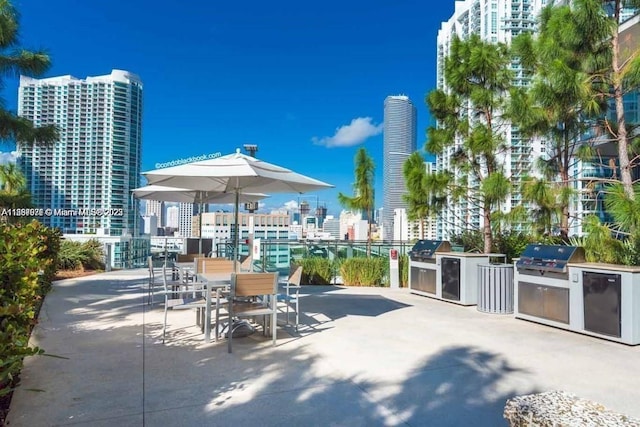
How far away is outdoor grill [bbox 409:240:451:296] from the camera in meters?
7.74

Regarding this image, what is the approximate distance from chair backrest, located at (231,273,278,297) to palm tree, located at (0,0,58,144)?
16.9ft

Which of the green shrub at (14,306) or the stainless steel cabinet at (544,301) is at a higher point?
the green shrub at (14,306)

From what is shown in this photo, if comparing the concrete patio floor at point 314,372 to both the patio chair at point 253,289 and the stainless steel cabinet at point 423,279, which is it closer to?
the patio chair at point 253,289

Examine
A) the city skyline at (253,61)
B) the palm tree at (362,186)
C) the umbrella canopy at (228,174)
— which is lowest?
the umbrella canopy at (228,174)

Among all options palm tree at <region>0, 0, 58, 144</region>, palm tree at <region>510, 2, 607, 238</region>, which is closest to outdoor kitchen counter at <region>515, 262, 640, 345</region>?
palm tree at <region>510, 2, 607, 238</region>

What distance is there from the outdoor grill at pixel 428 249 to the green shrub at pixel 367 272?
1.51m

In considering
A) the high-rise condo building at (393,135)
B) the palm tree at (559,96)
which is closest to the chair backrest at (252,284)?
the palm tree at (559,96)

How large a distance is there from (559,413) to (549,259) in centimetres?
394

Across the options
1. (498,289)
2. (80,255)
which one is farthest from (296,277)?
(80,255)

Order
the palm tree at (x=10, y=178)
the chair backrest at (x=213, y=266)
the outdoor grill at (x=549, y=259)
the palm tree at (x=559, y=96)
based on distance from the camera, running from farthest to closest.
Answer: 1. the palm tree at (x=10, y=178)
2. the chair backrest at (x=213, y=266)
3. the palm tree at (x=559, y=96)
4. the outdoor grill at (x=549, y=259)

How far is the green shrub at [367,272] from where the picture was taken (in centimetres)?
974

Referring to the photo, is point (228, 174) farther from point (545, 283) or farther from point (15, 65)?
point (15, 65)

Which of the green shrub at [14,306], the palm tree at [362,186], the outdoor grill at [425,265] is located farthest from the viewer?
the palm tree at [362,186]

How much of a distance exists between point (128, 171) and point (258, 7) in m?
11.0
